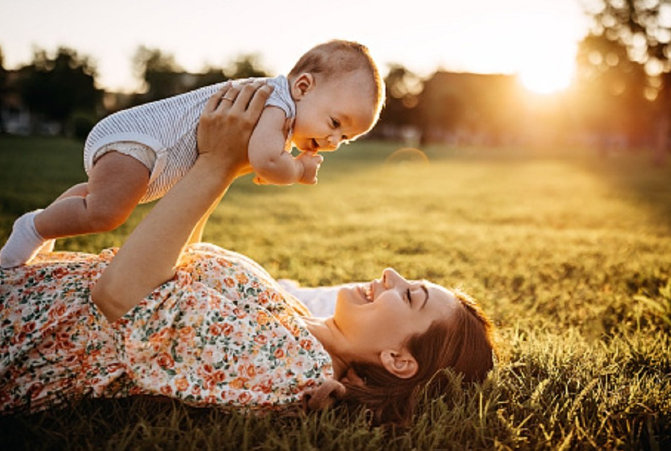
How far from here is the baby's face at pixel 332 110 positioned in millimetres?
2516

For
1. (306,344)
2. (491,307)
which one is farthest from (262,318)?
(491,307)

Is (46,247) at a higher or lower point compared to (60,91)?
lower

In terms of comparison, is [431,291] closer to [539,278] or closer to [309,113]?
[309,113]

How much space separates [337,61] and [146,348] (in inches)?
63.3

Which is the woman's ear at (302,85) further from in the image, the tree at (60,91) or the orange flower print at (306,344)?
the tree at (60,91)

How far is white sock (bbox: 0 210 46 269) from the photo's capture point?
225 cm

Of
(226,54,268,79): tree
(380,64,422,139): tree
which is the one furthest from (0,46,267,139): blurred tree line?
(380,64,422,139): tree

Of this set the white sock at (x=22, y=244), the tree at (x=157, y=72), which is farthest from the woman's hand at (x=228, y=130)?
the tree at (x=157, y=72)

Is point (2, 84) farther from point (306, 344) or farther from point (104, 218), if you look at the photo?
point (306, 344)

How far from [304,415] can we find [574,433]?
1.16 m

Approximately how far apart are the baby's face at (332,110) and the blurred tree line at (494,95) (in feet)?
117

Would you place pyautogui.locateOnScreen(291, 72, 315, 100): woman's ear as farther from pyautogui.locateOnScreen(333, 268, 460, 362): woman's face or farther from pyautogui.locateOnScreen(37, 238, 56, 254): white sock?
pyautogui.locateOnScreen(37, 238, 56, 254): white sock

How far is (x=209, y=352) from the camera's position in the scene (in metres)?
2.04

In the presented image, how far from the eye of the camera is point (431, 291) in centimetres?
245
